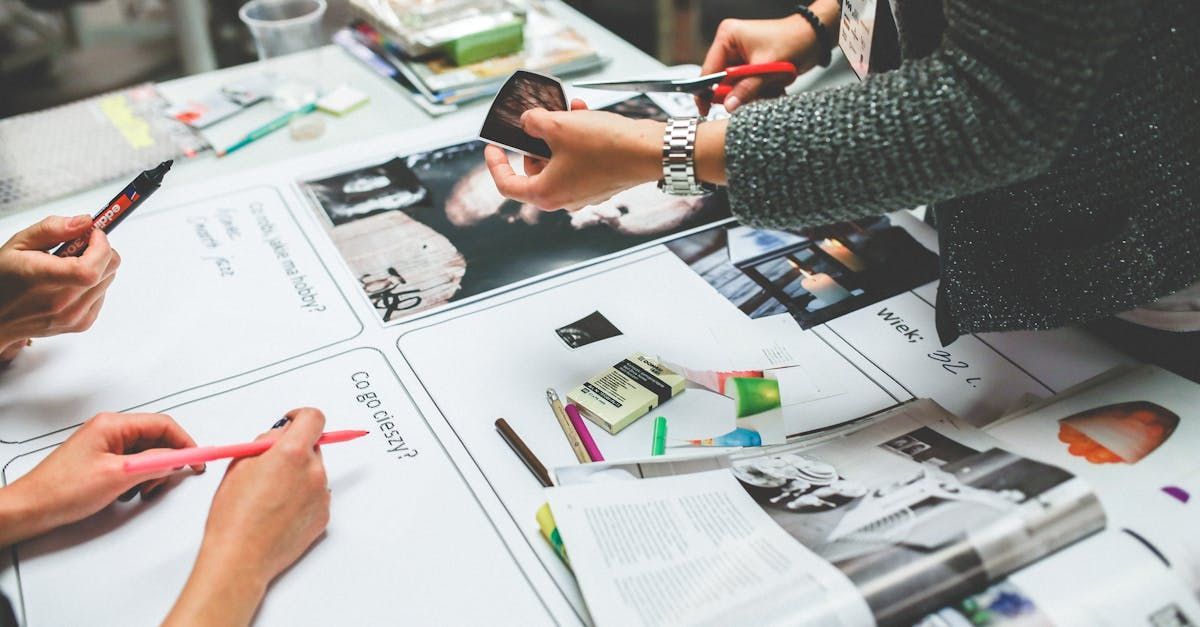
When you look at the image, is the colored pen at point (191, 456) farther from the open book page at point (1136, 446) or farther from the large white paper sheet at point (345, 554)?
the open book page at point (1136, 446)

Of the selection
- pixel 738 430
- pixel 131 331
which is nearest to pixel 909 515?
pixel 738 430

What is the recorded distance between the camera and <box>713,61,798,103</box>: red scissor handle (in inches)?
36.1

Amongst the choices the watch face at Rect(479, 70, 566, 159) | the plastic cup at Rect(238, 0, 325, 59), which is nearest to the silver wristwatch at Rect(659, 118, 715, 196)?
the watch face at Rect(479, 70, 566, 159)

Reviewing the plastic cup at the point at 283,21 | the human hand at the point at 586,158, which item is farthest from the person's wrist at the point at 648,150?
the plastic cup at the point at 283,21

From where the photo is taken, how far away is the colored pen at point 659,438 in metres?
0.68

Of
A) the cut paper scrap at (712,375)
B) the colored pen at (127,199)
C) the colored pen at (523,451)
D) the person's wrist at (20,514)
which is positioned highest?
the colored pen at (127,199)

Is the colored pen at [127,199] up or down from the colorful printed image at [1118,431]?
down

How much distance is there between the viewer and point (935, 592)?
0.52 m

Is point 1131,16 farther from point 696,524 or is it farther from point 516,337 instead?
point 516,337

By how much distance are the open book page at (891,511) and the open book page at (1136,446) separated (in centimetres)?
3

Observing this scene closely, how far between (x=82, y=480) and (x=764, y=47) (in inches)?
30.6

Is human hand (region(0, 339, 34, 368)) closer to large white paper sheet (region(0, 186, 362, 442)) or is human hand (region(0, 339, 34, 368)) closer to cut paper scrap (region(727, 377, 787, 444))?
large white paper sheet (region(0, 186, 362, 442))

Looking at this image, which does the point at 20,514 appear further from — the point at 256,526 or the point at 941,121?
the point at 941,121

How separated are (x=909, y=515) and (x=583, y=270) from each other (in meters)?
0.43
